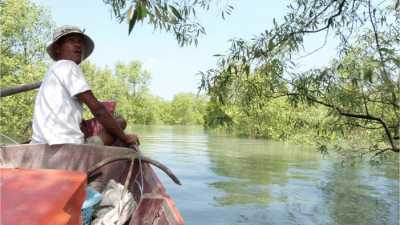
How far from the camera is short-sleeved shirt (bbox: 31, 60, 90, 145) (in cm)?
292

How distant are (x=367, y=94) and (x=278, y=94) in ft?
4.03

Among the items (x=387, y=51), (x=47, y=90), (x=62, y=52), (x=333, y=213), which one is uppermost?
(x=387, y=51)

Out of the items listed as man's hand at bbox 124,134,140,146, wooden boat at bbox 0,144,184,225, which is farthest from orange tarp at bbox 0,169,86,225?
man's hand at bbox 124,134,140,146

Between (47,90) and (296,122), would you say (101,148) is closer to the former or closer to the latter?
(47,90)

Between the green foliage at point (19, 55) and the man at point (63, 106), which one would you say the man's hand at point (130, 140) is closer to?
the man at point (63, 106)

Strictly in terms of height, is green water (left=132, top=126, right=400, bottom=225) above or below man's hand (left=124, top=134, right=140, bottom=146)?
below

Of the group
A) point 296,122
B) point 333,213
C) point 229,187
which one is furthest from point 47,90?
point 229,187

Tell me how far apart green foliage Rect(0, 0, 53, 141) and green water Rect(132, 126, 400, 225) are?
7.97 metres

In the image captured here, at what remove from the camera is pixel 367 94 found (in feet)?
19.3

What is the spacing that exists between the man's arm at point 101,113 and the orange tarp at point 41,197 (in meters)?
0.58

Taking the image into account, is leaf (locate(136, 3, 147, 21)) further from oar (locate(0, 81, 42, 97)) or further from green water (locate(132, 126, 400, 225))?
green water (locate(132, 126, 400, 225))

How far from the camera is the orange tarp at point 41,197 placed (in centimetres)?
221

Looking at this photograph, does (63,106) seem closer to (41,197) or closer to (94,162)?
(94,162)

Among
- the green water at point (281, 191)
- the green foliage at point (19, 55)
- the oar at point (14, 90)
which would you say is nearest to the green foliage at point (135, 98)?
the green foliage at point (19, 55)
